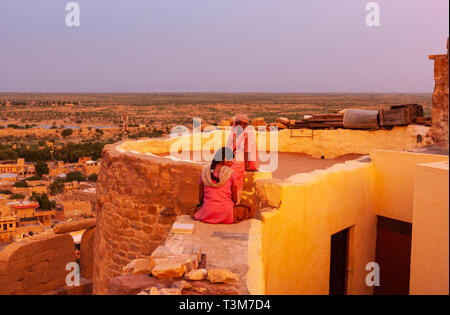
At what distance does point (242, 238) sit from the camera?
394cm

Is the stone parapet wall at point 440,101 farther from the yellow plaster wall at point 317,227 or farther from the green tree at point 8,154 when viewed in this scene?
the green tree at point 8,154

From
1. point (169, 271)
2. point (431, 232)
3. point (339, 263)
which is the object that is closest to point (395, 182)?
point (339, 263)

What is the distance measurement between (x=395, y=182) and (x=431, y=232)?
249 cm

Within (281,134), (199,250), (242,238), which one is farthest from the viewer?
(281,134)

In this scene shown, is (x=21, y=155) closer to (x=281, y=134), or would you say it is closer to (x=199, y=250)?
(x=281, y=134)

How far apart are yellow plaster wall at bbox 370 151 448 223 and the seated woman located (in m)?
2.10

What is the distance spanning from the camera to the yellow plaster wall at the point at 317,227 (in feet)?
14.2

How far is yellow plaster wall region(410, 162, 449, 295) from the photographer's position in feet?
9.46

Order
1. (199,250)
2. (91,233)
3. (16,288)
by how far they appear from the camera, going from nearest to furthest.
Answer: (199,250) → (16,288) → (91,233)

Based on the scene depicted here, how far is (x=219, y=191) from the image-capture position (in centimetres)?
461

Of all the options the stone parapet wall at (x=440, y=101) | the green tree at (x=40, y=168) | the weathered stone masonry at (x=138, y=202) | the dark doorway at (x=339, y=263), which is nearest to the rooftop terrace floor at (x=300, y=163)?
the dark doorway at (x=339, y=263)

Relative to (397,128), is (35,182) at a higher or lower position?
lower
